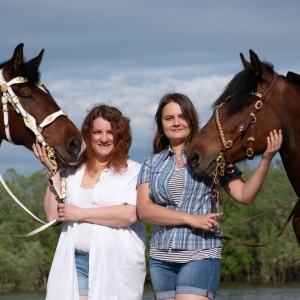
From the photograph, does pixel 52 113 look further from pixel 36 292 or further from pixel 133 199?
pixel 36 292

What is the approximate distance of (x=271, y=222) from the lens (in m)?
58.9

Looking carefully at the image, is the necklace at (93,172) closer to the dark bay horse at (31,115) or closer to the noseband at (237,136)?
the dark bay horse at (31,115)

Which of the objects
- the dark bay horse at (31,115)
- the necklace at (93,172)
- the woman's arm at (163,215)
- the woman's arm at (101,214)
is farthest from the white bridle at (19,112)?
the woman's arm at (163,215)

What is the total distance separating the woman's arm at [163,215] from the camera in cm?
501

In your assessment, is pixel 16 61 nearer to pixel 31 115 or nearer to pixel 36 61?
pixel 36 61

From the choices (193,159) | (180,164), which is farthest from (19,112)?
(193,159)

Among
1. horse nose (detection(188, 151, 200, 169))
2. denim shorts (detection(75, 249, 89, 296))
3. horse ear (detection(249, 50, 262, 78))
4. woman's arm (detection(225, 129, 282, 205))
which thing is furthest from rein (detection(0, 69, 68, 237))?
horse ear (detection(249, 50, 262, 78))

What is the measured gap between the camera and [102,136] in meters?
5.50

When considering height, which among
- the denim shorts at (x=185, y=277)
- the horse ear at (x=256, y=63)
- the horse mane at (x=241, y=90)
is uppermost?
the horse ear at (x=256, y=63)

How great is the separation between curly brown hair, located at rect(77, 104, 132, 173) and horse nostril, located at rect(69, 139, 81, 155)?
244 millimetres

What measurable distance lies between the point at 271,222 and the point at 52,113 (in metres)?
55.1

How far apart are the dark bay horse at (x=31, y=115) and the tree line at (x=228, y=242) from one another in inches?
1813

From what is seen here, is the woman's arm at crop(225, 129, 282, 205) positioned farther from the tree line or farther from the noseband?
the tree line

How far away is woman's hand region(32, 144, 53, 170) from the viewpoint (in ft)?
17.6
